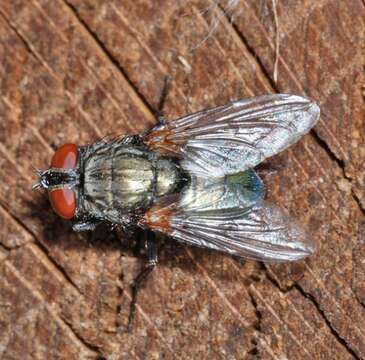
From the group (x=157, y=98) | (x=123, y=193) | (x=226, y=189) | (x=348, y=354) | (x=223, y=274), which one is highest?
(x=157, y=98)

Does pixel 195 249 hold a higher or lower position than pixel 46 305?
lower

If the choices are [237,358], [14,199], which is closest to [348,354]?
[237,358]

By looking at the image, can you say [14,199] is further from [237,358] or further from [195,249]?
[237,358]

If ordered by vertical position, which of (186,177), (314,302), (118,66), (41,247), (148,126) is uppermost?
(118,66)

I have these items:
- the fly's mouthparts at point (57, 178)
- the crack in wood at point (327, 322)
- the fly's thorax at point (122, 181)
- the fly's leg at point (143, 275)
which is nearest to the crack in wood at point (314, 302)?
the crack in wood at point (327, 322)

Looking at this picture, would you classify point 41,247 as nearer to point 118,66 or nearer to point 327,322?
point 118,66

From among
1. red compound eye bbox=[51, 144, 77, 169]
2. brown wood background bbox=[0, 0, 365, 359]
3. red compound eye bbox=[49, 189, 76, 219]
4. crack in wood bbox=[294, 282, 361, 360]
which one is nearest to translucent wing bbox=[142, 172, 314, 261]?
brown wood background bbox=[0, 0, 365, 359]

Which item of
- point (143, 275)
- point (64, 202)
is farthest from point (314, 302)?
point (64, 202)

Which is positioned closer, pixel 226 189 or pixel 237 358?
pixel 237 358

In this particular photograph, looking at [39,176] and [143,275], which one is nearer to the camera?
[143,275]
